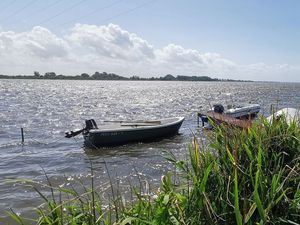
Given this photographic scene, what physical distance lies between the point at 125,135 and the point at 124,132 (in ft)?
0.63

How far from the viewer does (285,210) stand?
10.0ft

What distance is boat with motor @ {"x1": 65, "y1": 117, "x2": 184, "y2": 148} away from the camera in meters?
→ 17.8

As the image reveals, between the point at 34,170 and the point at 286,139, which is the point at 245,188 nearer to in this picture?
the point at 286,139

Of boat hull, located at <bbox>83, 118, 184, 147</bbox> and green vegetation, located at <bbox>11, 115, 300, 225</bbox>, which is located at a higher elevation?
green vegetation, located at <bbox>11, 115, 300, 225</bbox>

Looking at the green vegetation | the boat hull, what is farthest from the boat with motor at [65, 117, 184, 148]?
the green vegetation

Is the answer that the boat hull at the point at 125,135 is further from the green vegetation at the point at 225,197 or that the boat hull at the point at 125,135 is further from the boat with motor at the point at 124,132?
the green vegetation at the point at 225,197

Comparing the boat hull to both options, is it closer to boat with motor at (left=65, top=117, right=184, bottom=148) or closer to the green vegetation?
boat with motor at (left=65, top=117, right=184, bottom=148)

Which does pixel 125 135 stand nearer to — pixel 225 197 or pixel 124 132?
pixel 124 132

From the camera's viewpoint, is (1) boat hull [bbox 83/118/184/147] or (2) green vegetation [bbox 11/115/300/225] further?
(1) boat hull [bbox 83/118/184/147]

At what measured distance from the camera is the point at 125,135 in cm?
1861

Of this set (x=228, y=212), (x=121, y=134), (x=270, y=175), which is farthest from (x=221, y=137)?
(x=121, y=134)

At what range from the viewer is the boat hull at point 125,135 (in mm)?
17750

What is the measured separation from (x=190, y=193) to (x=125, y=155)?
12938 millimetres

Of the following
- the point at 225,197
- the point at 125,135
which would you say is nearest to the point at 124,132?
the point at 125,135
